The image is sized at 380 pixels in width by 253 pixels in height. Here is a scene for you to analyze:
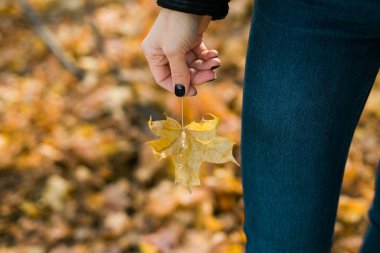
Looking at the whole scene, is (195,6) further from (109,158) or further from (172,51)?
(109,158)

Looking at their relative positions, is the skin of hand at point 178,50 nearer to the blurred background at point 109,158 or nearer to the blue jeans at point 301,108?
the blue jeans at point 301,108

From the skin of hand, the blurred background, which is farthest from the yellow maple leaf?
the blurred background

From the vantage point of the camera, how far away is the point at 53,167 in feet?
7.61

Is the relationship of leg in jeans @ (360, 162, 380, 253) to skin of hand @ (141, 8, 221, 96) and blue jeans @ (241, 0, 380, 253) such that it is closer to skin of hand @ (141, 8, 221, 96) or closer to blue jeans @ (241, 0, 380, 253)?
blue jeans @ (241, 0, 380, 253)

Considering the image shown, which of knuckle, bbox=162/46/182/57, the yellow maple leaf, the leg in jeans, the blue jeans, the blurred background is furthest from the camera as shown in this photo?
the blurred background

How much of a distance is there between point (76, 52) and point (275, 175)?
2.54 metres

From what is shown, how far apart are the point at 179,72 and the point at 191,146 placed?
22 cm

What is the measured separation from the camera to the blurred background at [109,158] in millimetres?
1981

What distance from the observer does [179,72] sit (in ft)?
3.16

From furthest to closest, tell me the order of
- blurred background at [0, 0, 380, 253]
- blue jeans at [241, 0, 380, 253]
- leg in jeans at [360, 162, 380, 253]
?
blurred background at [0, 0, 380, 253] < leg in jeans at [360, 162, 380, 253] < blue jeans at [241, 0, 380, 253]

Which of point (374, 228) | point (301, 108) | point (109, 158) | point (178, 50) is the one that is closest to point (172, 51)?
point (178, 50)

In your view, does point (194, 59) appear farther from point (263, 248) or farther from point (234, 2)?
point (234, 2)

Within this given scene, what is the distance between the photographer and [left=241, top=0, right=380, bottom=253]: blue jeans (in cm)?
80

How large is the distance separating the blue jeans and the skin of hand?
118mm
